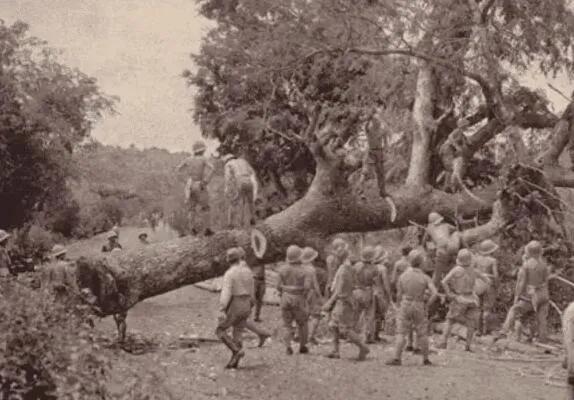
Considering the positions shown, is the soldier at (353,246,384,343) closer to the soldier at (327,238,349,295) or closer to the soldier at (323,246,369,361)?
the soldier at (327,238,349,295)

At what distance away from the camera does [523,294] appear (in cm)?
1399

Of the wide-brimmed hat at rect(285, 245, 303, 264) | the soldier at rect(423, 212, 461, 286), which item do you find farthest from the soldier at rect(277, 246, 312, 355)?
the soldier at rect(423, 212, 461, 286)

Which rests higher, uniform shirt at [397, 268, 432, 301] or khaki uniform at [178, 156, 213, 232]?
khaki uniform at [178, 156, 213, 232]

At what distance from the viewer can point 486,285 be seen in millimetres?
14664

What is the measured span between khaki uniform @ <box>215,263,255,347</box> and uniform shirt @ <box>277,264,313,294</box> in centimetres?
94

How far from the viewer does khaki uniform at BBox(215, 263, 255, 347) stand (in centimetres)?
1095

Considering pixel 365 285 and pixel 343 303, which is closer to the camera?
pixel 343 303

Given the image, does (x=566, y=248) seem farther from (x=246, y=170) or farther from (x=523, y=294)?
(x=246, y=170)

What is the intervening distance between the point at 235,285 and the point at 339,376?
174cm

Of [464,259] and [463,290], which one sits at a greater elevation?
[464,259]

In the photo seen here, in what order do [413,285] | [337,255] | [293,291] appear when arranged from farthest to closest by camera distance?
[337,255] < [293,291] < [413,285]

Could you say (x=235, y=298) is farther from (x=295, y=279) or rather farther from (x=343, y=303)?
(x=343, y=303)

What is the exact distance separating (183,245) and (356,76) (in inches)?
549

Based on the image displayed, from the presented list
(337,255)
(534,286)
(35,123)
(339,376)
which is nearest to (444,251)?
(534,286)
